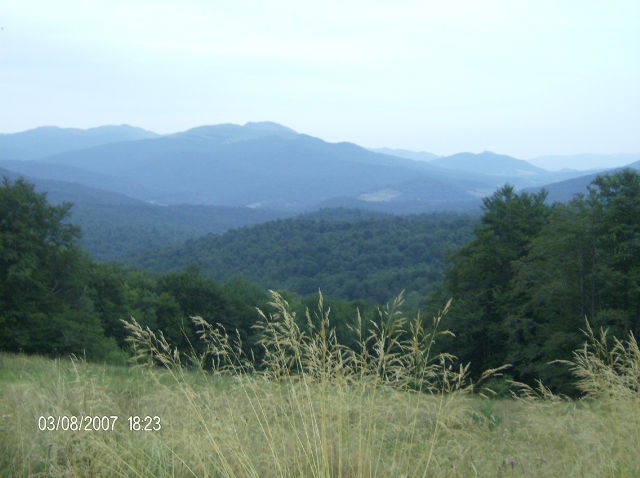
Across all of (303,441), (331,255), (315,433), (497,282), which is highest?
(315,433)

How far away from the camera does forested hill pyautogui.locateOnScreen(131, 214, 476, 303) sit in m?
77.7

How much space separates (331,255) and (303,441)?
9970 centimetres

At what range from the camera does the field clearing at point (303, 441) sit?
2.71m

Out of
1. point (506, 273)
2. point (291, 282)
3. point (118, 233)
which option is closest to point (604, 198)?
point (506, 273)

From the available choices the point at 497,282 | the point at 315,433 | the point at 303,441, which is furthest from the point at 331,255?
the point at 315,433

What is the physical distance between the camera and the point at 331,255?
337ft

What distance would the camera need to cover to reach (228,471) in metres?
2.66

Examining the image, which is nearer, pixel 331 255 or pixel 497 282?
pixel 497 282

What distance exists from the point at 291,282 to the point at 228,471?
86.5 m

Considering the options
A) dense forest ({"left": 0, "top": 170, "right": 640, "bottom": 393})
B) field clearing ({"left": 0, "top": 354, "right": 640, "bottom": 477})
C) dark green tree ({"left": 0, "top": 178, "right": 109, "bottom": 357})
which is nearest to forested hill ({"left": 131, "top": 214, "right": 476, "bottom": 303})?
dense forest ({"left": 0, "top": 170, "right": 640, "bottom": 393})

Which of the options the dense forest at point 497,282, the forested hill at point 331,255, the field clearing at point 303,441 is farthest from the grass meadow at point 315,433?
the forested hill at point 331,255

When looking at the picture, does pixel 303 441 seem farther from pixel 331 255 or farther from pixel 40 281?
pixel 331 255

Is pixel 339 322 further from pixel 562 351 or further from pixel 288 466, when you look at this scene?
pixel 288 466

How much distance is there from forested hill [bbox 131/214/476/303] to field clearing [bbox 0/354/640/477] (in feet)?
207
